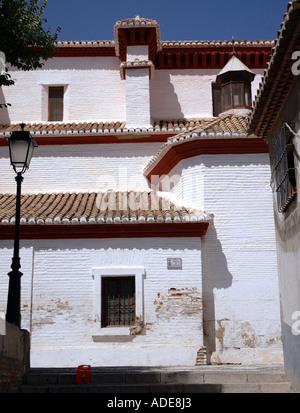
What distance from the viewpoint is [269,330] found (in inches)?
446

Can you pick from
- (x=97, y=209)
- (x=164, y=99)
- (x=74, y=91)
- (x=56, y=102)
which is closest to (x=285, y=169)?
(x=97, y=209)

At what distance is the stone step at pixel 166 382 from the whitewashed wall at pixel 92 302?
2.29 m

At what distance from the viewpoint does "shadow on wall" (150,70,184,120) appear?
1537 cm

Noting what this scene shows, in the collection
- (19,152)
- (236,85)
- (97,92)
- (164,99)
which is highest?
(97,92)

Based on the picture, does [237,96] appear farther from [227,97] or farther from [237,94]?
[227,97]

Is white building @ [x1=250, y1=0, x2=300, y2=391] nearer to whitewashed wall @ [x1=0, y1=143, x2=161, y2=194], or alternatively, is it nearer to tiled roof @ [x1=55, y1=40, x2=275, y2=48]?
whitewashed wall @ [x1=0, y1=143, x2=161, y2=194]

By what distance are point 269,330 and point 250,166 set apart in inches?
143

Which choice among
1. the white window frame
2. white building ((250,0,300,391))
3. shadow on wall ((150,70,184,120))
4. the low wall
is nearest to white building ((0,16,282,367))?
the white window frame

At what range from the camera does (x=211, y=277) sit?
11.6 meters

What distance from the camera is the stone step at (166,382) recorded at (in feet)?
25.6


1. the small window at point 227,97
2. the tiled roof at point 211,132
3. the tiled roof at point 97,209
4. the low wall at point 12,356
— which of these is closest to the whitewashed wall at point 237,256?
the tiled roof at point 211,132

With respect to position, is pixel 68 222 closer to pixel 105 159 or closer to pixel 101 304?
pixel 101 304

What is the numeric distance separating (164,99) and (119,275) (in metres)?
6.27

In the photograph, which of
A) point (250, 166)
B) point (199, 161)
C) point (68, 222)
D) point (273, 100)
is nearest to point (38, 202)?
point (68, 222)
